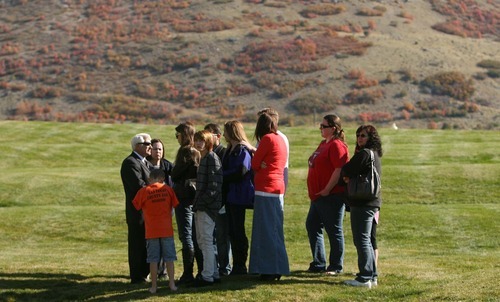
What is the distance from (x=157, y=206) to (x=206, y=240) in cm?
81

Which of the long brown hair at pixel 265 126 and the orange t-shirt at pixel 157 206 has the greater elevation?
the long brown hair at pixel 265 126

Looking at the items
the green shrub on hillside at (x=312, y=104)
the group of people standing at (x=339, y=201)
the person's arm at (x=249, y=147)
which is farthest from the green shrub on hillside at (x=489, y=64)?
the person's arm at (x=249, y=147)

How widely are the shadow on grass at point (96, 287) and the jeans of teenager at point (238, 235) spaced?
0.27 meters

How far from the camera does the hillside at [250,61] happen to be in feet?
217

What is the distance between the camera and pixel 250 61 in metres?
76.2

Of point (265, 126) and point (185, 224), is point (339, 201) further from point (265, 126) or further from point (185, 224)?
point (185, 224)

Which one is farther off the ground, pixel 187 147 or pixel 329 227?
pixel 187 147

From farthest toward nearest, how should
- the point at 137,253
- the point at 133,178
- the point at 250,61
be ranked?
the point at 250,61 < the point at 137,253 < the point at 133,178

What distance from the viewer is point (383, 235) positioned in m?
18.9

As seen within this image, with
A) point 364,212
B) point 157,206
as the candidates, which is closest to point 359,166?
point 364,212

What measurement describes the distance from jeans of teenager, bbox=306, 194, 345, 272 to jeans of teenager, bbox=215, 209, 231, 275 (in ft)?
4.15

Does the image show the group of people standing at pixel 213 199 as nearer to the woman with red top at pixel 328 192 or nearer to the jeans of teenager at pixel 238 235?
the jeans of teenager at pixel 238 235

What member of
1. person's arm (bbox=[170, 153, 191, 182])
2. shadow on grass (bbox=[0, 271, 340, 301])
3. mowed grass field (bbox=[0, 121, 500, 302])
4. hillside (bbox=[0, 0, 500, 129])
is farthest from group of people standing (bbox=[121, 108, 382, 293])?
hillside (bbox=[0, 0, 500, 129])

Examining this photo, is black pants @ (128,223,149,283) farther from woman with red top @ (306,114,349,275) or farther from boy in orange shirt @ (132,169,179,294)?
woman with red top @ (306,114,349,275)
